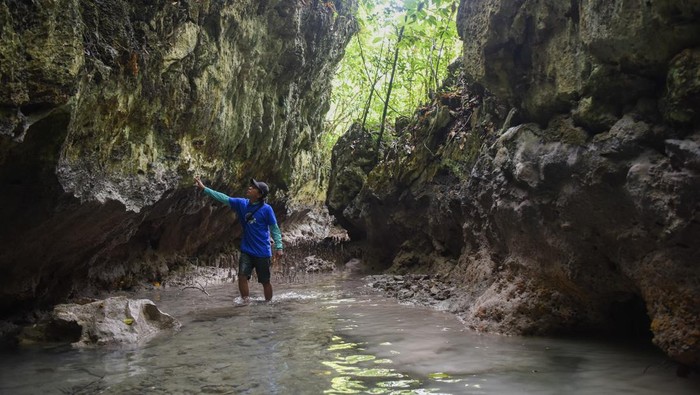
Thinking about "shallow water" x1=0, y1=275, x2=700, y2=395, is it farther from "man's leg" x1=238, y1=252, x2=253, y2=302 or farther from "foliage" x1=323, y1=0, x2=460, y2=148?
"foliage" x1=323, y1=0, x2=460, y2=148

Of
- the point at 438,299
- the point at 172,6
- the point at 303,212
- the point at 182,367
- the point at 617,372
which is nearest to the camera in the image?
the point at 617,372

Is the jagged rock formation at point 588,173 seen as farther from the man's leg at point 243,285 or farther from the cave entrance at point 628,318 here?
the man's leg at point 243,285

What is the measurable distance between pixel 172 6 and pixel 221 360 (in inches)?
171

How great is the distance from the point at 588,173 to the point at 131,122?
16.4ft

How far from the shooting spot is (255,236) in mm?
7289

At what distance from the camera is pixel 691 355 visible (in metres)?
2.99

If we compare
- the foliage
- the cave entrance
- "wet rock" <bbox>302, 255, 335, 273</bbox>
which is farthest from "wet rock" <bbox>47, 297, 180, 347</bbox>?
the foliage

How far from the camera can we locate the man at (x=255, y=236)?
286 inches

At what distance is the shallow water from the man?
1.81m

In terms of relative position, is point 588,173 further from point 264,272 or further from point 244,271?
point 244,271

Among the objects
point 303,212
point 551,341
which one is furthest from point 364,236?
point 551,341

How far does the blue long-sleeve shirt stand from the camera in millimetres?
7285

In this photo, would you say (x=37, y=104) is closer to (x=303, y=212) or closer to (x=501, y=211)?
(x=501, y=211)

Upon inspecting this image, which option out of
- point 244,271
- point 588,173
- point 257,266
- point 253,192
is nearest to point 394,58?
point 253,192
